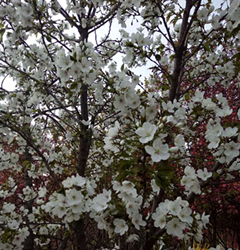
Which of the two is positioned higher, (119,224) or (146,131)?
(146,131)

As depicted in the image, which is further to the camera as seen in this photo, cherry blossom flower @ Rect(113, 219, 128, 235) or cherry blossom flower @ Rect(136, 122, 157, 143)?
cherry blossom flower @ Rect(113, 219, 128, 235)

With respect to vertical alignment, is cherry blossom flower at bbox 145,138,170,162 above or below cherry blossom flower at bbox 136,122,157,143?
below

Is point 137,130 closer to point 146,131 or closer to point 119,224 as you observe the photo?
point 146,131

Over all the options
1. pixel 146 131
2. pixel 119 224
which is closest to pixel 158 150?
pixel 146 131

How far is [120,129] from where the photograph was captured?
1273 mm

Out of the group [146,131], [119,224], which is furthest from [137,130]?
[119,224]

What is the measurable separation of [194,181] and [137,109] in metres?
0.57

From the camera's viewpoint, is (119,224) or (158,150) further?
(119,224)

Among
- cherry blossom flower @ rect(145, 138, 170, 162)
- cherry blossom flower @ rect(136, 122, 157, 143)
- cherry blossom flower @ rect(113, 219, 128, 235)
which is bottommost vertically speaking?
cherry blossom flower @ rect(113, 219, 128, 235)

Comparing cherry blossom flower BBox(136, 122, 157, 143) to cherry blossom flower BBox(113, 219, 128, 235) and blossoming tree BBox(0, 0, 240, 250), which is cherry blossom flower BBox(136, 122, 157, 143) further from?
cherry blossom flower BBox(113, 219, 128, 235)

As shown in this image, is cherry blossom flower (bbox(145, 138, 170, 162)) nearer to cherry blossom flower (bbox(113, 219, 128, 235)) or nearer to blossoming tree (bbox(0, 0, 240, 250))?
blossoming tree (bbox(0, 0, 240, 250))

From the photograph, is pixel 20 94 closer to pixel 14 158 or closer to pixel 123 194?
pixel 14 158

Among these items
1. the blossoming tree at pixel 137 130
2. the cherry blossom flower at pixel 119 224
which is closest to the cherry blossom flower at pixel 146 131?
the blossoming tree at pixel 137 130

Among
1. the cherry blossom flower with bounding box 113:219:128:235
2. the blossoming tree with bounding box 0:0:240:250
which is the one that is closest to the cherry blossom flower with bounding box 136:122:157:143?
the blossoming tree with bounding box 0:0:240:250
